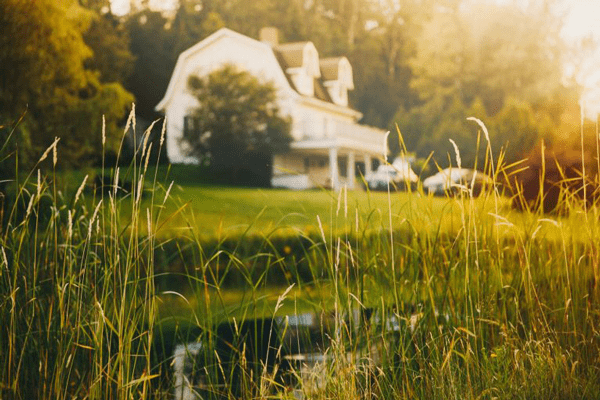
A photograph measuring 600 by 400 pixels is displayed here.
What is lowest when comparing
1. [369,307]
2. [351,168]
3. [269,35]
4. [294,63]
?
[369,307]

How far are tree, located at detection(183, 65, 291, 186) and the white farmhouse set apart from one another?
102 millimetres

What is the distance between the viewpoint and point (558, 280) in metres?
2.12

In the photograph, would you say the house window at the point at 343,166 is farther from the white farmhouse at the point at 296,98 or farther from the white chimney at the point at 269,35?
the white chimney at the point at 269,35

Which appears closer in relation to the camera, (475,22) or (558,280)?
(558,280)

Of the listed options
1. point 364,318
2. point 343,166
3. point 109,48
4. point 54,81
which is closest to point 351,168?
point 343,166

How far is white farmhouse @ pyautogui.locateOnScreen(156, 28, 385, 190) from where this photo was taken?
7457 mm

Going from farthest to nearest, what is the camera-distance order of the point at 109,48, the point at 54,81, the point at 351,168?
1. the point at 351,168
2. the point at 109,48
3. the point at 54,81

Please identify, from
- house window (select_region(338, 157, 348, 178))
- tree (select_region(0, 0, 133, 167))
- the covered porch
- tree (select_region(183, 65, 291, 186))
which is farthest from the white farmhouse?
tree (select_region(0, 0, 133, 167))

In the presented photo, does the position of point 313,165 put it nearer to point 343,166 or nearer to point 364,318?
point 343,166

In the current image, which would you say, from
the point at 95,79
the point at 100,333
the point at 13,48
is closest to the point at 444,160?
the point at 95,79

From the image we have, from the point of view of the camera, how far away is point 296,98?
7.92 meters

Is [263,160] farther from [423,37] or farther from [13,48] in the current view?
[13,48]

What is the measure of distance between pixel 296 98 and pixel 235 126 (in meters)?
0.85

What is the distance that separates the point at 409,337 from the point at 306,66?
20.2 feet
